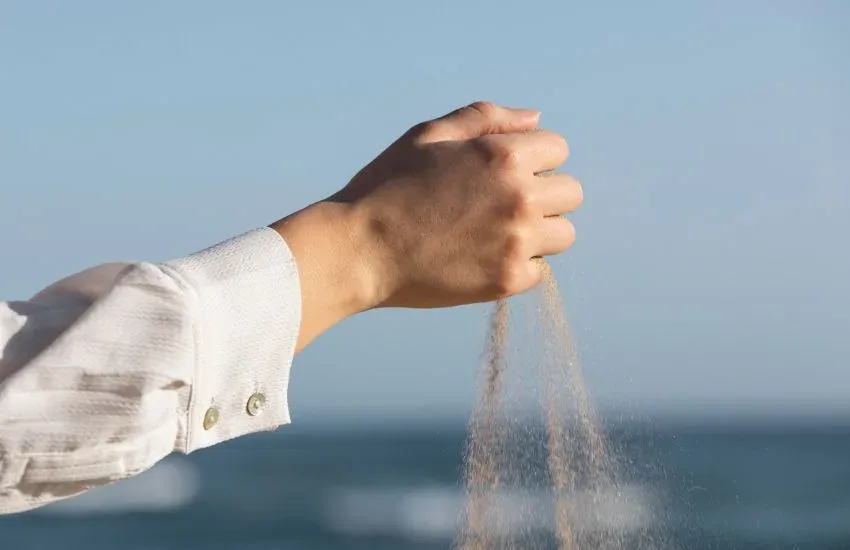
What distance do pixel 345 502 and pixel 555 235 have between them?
18.0m

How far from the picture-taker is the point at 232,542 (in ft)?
52.2

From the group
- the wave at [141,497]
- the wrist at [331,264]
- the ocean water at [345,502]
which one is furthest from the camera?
the wave at [141,497]

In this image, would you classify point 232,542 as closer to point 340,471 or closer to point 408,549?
point 408,549

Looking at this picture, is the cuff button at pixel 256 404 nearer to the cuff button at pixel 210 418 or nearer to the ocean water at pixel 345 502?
the cuff button at pixel 210 418

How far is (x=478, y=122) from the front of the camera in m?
1.07

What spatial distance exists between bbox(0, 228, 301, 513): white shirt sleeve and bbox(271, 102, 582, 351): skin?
1.4 inches

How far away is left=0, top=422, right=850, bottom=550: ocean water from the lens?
15.8 metres

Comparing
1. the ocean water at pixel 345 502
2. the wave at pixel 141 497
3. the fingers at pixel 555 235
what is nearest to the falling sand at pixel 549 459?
the fingers at pixel 555 235

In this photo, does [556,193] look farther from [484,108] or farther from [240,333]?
[240,333]

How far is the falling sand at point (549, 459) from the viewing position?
4.45ft

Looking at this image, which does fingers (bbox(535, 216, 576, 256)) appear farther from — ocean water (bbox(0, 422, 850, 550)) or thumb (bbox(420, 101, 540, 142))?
ocean water (bbox(0, 422, 850, 550))

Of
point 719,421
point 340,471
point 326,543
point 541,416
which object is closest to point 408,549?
point 326,543

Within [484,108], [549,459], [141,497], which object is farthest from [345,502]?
[484,108]

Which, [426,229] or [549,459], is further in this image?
[549,459]
